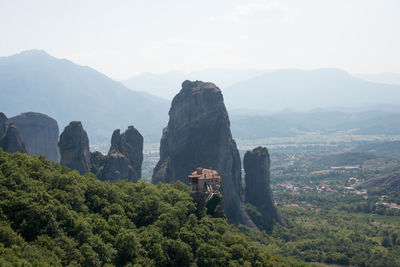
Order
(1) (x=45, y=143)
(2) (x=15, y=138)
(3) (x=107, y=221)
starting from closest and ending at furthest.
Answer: (3) (x=107, y=221) → (2) (x=15, y=138) → (1) (x=45, y=143)

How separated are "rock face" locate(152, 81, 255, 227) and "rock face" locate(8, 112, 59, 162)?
3212cm

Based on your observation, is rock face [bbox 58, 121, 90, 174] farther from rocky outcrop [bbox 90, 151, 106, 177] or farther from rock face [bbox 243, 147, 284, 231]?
rock face [bbox 243, 147, 284, 231]

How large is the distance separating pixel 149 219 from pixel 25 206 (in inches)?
604

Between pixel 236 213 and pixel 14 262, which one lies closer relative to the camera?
pixel 14 262

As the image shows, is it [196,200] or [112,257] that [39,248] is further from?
[196,200]

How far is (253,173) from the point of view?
8506 centimetres

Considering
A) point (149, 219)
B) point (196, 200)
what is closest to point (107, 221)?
point (149, 219)

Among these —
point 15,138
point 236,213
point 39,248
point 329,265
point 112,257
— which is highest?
point 15,138

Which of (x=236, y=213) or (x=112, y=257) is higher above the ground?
(x=112, y=257)

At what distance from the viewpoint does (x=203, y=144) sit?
82.0 metres

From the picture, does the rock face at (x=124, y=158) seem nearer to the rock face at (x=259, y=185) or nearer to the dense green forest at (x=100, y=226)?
the dense green forest at (x=100, y=226)

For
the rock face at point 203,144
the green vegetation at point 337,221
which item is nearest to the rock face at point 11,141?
the rock face at point 203,144

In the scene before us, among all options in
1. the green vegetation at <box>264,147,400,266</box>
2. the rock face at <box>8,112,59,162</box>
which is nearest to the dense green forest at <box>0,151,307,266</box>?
the green vegetation at <box>264,147,400,266</box>

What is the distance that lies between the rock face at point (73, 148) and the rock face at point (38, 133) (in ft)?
95.4
